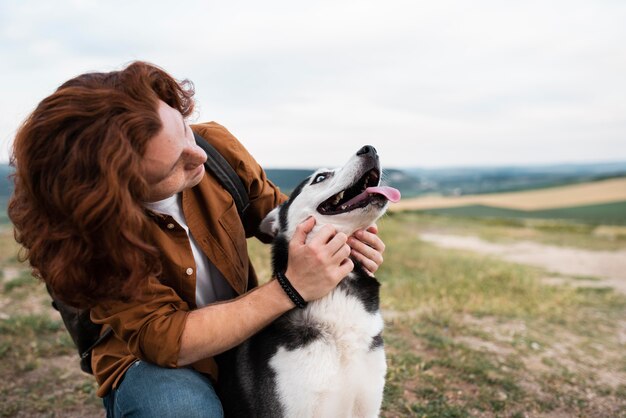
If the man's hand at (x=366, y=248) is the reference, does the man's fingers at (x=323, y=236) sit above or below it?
above

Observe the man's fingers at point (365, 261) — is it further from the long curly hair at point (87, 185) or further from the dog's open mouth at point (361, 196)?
the long curly hair at point (87, 185)

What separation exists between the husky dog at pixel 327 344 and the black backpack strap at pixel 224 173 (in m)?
0.36

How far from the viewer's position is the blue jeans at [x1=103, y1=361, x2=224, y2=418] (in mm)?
2461

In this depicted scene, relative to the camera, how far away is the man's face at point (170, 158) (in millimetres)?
2264

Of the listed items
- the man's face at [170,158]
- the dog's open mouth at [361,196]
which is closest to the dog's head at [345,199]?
the dog's open mouth at [361,196]

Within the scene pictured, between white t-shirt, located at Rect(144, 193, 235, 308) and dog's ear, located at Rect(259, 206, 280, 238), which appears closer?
white t-shirt, located at Rect(144, 193, 235, 308)

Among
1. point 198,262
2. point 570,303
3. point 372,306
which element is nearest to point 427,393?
point 372,306

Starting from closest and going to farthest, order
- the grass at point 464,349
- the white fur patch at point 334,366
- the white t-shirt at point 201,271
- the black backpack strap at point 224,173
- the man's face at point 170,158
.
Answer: the man's face at point 170,158 < the white fur patch at point 334,366 < the white t-shirt at point 201,271 < the black backpack strap at point 224,173 < the grass at point 464,349

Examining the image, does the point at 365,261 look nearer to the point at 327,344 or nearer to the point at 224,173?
the point at 327,344

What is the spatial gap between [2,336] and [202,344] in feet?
13.7

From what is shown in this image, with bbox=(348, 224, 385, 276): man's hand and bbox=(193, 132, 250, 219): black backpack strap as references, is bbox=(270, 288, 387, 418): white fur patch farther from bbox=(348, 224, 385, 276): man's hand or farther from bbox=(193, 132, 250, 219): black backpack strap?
bbox=(193, 132, 250, 219): black backpack strap

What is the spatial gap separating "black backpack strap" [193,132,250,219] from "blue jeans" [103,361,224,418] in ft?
3.14

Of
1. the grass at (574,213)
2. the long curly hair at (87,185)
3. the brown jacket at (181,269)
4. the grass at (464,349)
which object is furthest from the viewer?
the grass at (574,213)

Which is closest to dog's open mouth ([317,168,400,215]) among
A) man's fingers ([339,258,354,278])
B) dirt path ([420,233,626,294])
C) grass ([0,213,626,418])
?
man's fingers ([339,258,354,278])
